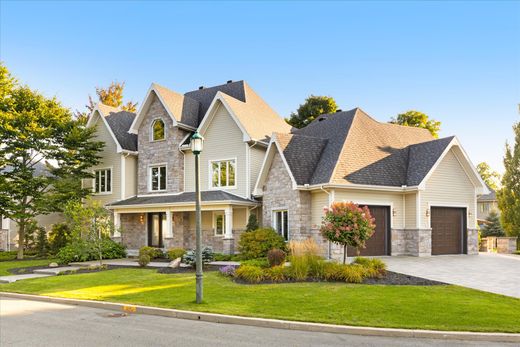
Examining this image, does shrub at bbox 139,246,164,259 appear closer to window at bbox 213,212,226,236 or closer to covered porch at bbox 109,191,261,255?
covered porch at bbox 109,191,261,255

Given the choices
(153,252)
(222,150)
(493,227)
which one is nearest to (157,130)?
(222,150)

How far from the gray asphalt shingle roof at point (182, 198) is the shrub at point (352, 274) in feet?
31.2

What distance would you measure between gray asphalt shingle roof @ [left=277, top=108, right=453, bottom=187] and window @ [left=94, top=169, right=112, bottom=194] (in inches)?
518

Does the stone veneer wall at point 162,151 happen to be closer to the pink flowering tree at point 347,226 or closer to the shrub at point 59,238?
the shrub at point 59,238

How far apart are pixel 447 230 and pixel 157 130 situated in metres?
17.5

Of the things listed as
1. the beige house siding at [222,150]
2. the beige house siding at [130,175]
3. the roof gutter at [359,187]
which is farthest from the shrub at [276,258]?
the beige house siding at [130,175]

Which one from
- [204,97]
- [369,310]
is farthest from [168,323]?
[204,97]

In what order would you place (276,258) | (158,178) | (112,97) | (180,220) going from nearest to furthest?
(276,258) < (180,220) < (158,178) < (112,97)

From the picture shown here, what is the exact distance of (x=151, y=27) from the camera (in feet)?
65.0

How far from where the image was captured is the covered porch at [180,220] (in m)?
22.5

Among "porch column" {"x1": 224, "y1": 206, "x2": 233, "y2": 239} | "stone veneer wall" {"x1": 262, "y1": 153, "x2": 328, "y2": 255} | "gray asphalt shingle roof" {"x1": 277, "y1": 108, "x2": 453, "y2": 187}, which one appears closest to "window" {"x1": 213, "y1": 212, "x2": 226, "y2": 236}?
"porch column" {"x1": 224, "y1": 206, "x2": 233, "y2": 239}

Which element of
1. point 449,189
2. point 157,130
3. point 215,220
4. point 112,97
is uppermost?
point 112,97

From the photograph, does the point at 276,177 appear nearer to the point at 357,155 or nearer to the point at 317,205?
the point at 317,205

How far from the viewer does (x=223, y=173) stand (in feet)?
80.0
